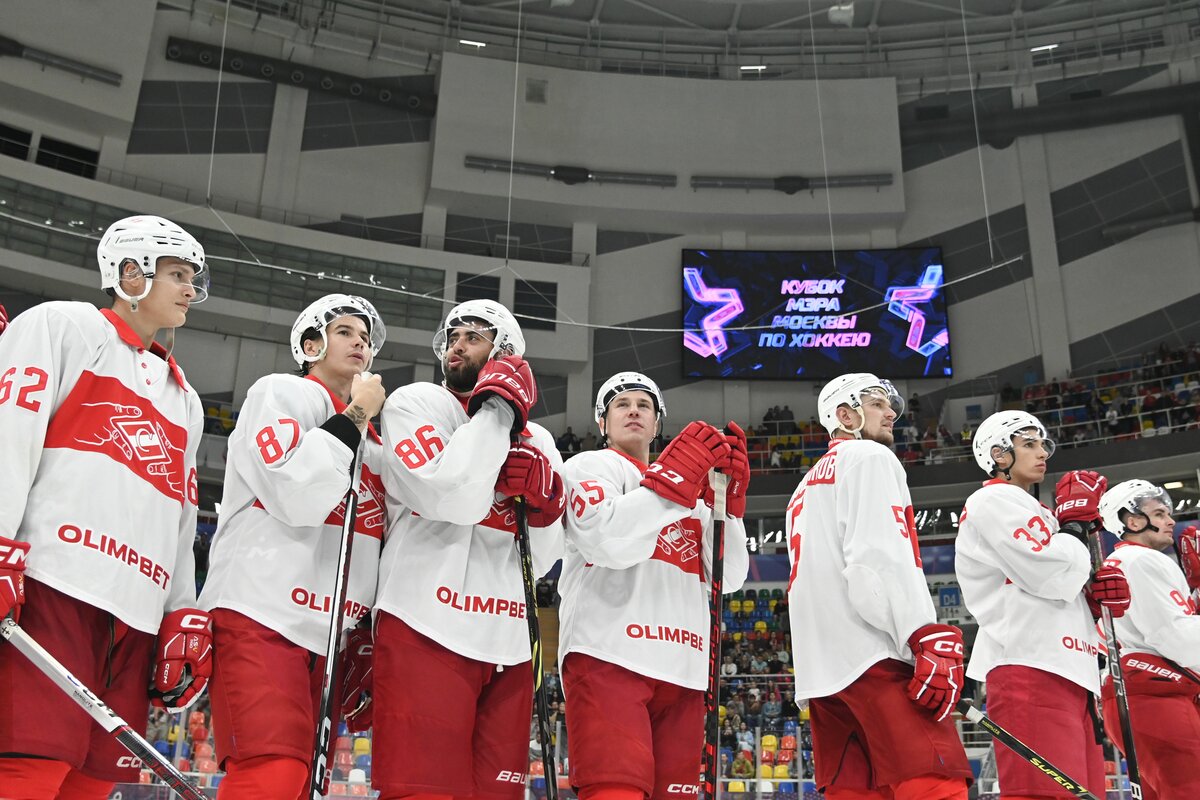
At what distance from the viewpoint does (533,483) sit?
3223mm

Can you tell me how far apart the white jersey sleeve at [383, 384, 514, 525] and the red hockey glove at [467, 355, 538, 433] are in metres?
0.03

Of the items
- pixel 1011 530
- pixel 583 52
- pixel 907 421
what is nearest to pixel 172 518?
pixel 1011 530

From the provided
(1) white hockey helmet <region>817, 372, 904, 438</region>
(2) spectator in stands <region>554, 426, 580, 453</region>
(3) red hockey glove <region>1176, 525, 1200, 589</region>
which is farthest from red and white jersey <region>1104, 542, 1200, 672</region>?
(2) spectator in stands <region>554, 426, 580, 453</region>

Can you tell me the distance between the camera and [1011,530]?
13.6ft

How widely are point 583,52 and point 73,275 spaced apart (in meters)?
11.2

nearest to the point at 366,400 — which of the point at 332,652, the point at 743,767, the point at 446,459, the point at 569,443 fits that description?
the point at 446,459

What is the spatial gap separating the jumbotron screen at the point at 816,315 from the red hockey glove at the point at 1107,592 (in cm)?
1588

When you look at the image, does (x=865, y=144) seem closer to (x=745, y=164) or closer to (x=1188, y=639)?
(x=745, y=164)

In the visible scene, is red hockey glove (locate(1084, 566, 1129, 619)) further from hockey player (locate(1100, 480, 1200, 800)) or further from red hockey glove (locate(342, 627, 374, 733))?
red hockey glove (locate(342, 627, 374, 733))

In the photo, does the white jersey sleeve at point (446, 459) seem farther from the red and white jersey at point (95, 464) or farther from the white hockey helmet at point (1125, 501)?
the white hockey helmet at point (1125, 501)

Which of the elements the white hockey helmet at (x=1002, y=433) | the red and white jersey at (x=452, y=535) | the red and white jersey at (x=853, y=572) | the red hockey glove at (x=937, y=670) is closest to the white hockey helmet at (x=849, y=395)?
the red and white jersey at (x=853, y=572)

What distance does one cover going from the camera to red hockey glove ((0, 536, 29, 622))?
7.89 ft

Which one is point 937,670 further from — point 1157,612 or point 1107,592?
point 1157,612

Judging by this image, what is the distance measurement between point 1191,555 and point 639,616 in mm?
3689
